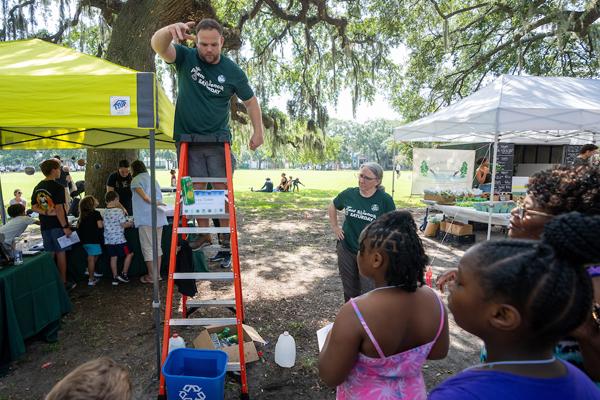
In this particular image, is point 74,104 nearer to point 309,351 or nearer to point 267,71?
point 309,351

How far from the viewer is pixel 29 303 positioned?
374 cm

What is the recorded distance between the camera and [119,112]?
2.81 metres

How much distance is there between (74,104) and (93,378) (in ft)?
8.00

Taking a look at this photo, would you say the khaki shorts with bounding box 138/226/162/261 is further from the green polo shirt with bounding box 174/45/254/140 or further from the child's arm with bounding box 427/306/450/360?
the child's arm with bounding box 427/306/450/360

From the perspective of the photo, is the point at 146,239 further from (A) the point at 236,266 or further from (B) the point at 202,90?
(B) the point at 202,90

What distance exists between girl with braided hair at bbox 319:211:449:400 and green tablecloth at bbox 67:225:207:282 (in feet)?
14.9

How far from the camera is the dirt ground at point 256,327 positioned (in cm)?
315

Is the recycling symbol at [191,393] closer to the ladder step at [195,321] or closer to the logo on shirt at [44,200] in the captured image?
the ladder step at [195,321]

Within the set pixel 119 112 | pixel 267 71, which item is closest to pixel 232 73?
pixel 119 112

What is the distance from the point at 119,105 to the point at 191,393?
2.23 metres

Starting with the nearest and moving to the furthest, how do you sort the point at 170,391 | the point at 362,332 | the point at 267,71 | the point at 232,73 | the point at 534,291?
the point at 534,291 → the point at 362,332 → the point at 170,391 → the point at 232,73 → the point at 267,71

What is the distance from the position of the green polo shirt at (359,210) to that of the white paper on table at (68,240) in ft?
13.1

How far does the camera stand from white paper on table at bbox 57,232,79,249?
193 inches

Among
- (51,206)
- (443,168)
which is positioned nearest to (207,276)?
(51,206)
